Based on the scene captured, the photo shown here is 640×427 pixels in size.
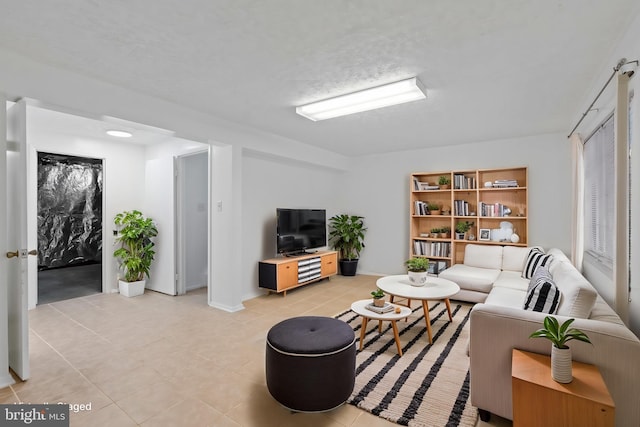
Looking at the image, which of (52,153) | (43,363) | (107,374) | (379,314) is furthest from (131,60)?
(52,153)

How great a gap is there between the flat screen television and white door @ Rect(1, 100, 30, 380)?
2935 millimetres

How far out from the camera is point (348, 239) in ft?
19.8

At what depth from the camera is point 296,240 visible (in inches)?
203

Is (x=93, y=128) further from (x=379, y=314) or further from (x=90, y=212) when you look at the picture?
(x=379, y=314)

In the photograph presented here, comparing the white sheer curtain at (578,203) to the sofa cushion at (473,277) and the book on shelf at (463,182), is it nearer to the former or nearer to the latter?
the sofa cushion at (473,277)

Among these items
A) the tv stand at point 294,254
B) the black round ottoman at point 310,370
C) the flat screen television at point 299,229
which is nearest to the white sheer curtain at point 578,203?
the black round ottoman at point 310,370

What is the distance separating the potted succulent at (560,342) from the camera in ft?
4.92

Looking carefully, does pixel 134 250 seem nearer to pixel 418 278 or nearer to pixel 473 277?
pixel 418 278

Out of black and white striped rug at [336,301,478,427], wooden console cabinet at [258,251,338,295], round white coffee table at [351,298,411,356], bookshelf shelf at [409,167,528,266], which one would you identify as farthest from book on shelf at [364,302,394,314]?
bookshelf shelf at [409,167,528,266]

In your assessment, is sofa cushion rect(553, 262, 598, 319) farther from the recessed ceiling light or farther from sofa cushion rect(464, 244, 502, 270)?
the recessed ceiling light

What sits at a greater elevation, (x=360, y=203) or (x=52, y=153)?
(x=52, y=153)

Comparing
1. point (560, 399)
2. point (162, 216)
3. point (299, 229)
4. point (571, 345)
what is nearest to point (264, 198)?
point (299, 229)

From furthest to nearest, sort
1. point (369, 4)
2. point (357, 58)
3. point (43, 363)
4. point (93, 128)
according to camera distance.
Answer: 1. point (93, 128)
2. point (43, 363)
3. point (357, 58)
4. point (369, 4)

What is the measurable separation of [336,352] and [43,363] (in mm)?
2554
